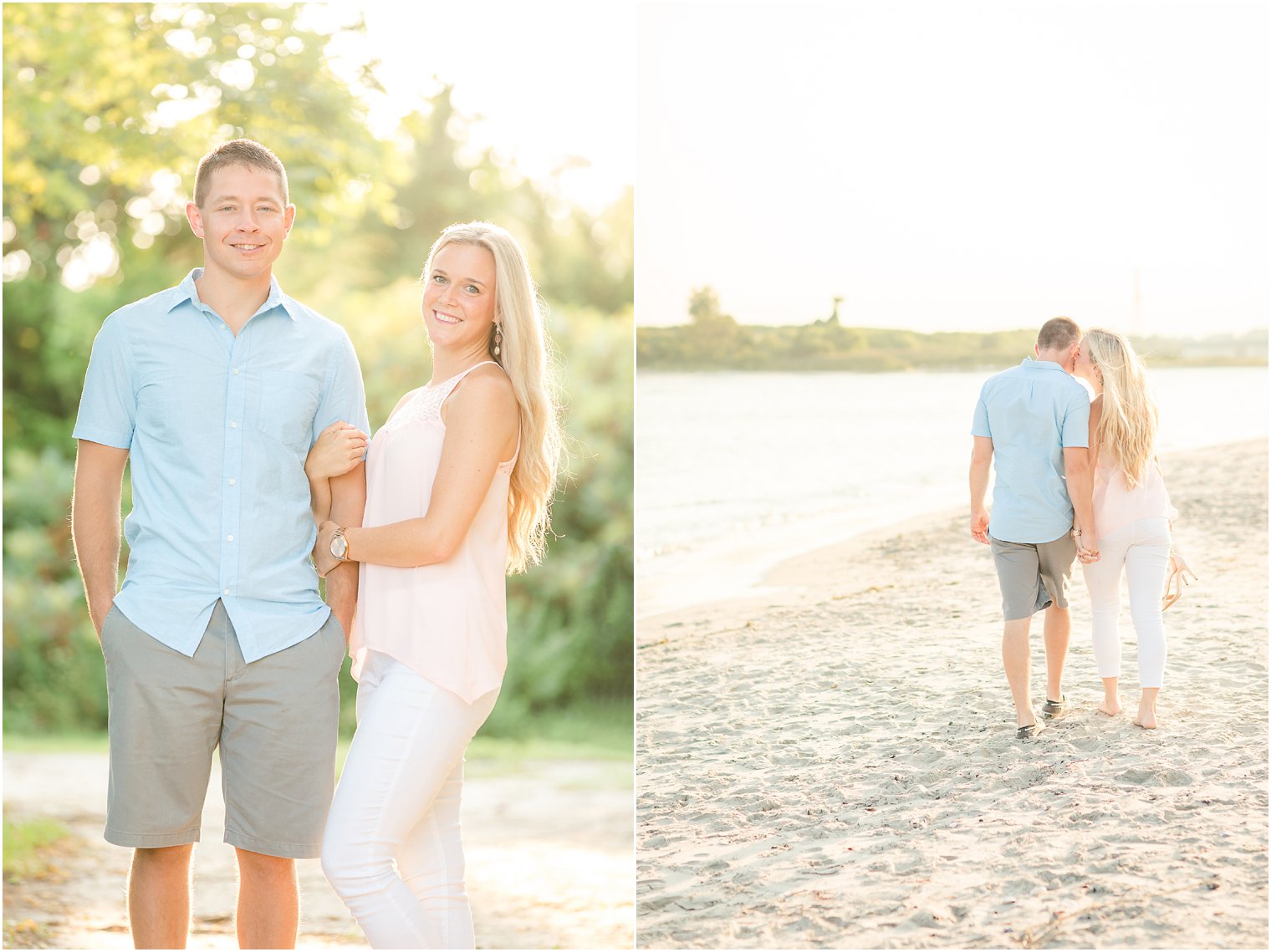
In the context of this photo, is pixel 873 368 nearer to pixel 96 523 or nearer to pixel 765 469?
pixel 765 469

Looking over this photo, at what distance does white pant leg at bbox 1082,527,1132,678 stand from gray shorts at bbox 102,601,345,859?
6.51 feet

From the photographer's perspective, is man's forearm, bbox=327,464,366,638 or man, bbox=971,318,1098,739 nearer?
man's forearm, bbox=327,464,366,638

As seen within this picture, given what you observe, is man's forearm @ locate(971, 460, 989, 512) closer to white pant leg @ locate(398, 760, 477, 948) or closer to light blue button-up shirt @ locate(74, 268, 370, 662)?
white pant leg @ locate(398, 760, 477, 948)

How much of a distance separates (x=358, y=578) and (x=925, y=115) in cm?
248

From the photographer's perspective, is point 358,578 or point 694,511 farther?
point 694,511

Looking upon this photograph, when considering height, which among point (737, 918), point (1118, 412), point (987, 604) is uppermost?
point (1118, 412)

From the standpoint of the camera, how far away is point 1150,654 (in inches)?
131

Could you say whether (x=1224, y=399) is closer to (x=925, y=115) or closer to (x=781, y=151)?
(x=925, y=115)

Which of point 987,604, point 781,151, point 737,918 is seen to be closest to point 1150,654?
point 987,604

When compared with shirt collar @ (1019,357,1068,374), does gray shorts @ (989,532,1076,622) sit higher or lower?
lower

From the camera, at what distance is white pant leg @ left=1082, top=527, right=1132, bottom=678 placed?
10.8ft

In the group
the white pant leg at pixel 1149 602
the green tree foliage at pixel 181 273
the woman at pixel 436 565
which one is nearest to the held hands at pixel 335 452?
the woman at pixel 436 565

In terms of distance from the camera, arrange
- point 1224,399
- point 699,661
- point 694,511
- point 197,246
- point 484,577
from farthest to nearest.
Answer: point 197,246, point 694,511, point 699,661, point 1224,399, point 484,577

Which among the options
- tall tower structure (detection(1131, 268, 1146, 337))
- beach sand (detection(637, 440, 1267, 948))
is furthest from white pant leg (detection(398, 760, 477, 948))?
tall tower structure (detection(1131, 268, 1146, 337))
